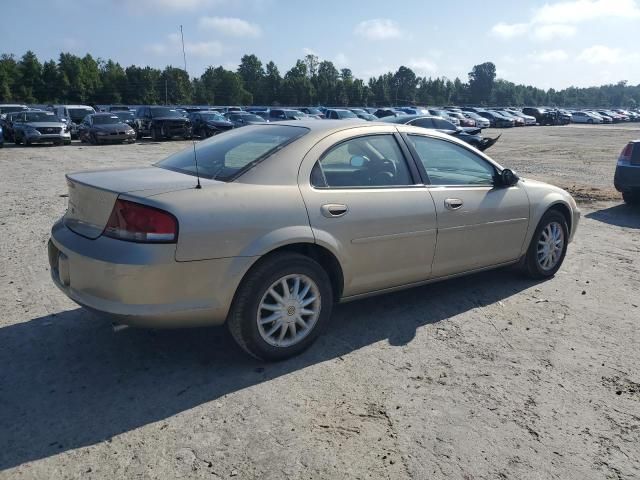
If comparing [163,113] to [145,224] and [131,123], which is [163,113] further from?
[145,224]

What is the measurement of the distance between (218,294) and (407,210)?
162 cm

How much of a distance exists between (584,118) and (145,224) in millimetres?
70846

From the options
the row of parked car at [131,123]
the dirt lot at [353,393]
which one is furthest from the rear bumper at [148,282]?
the row of parked car at [131,123]

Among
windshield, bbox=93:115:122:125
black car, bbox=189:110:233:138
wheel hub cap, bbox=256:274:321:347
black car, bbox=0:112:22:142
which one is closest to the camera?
wheel hub cap, bbox=256:274:321:347

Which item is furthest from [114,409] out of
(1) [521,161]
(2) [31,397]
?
(1) [521,161]

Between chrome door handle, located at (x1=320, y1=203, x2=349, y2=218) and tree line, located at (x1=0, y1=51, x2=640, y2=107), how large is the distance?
858 inches

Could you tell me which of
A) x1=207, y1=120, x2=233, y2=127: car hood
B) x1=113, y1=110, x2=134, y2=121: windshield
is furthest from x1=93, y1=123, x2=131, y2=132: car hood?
x1=207, y1=120, x2=233, y2=127: car hood

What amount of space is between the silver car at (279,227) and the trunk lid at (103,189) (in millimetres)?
12

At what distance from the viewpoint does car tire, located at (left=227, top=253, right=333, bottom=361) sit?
3385mm

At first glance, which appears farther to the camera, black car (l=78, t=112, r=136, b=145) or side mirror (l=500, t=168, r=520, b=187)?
black car (l=78, t=112, r=136, b=145)

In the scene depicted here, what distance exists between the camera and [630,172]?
9.40m

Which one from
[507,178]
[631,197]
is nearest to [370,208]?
[507,178]

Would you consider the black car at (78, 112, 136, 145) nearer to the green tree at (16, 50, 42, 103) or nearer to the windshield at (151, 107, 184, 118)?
the windshield at (151, 107, 184, 118)

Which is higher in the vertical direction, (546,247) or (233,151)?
(233,151)
